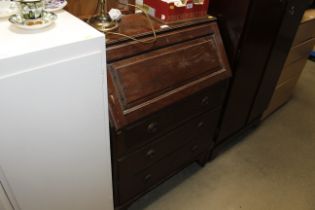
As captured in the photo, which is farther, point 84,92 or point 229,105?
point 229,105

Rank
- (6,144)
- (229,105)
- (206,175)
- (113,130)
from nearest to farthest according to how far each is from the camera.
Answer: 1. (6,144)
2. (113,130)
3. (229,105)
4. (206,175)

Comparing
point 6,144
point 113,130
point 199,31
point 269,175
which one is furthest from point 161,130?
point 269,175

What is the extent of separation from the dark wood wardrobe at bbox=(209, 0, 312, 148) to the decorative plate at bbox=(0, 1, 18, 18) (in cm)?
95

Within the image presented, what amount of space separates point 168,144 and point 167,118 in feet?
0.64

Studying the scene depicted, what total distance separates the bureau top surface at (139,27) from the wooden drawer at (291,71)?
1.09 m

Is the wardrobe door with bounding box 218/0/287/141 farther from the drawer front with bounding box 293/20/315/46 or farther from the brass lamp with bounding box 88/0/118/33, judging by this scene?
the brass lamp with bounding box 88/0/118/33

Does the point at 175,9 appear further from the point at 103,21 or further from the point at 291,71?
the point at 291,71

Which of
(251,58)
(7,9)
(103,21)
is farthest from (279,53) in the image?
(7,9)

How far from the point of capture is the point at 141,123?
1.10 metres

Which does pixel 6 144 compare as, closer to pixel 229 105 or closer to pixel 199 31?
pixel 199 31

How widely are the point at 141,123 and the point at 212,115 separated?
0.58 m

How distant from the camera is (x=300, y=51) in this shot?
2.07 meters

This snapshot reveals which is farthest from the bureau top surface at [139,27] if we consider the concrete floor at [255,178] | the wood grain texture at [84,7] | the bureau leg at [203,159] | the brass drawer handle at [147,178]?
the concrete floor at [255,178]

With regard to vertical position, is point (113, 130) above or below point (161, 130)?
above
